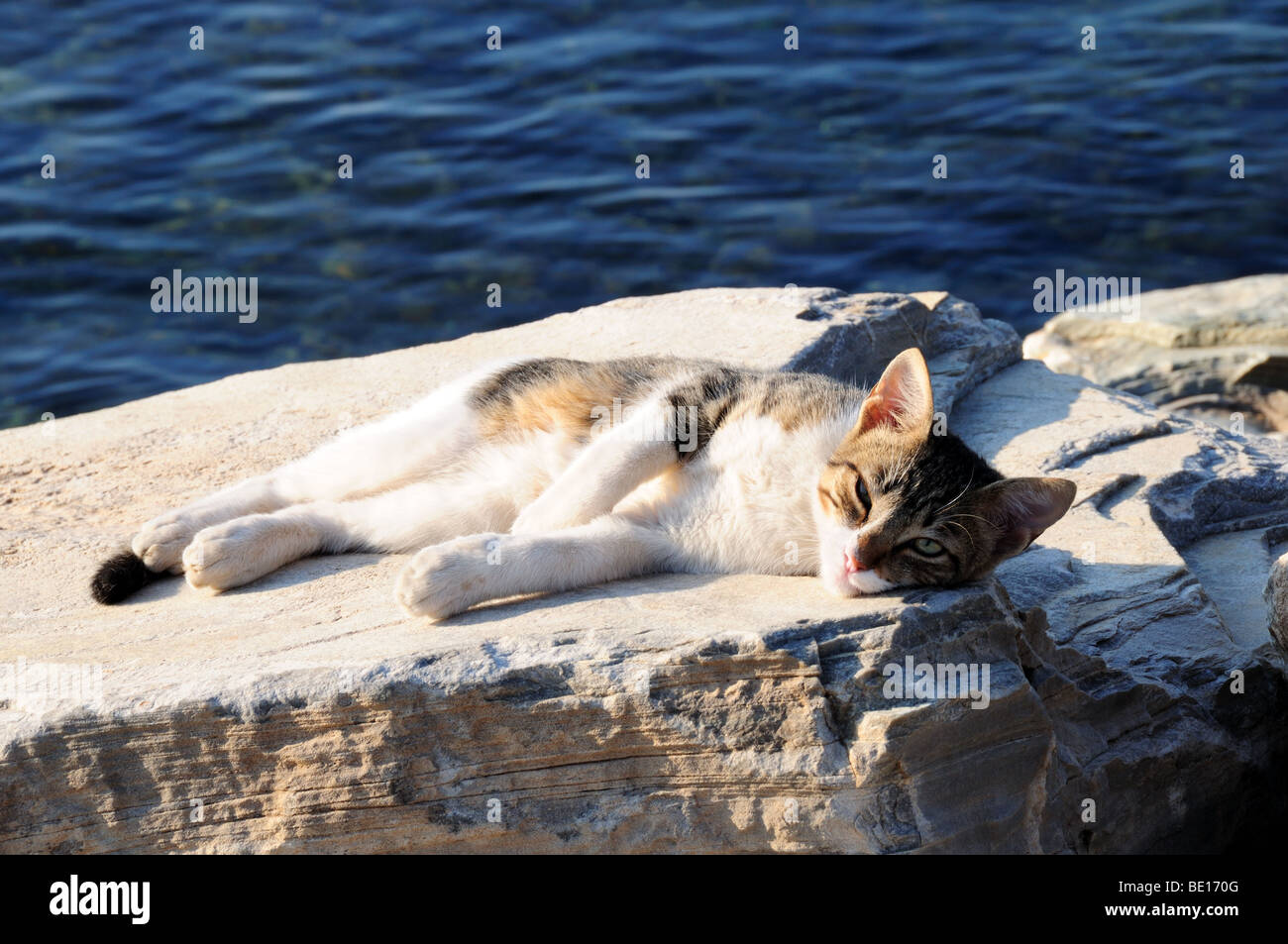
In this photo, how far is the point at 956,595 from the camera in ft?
12.6

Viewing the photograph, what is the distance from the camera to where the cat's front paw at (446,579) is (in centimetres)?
391

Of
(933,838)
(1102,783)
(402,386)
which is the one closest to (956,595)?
(933,838)

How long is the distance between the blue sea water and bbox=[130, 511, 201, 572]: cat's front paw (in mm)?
5186

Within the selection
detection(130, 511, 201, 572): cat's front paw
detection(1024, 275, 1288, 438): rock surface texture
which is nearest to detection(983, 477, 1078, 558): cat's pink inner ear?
detection(130, 511, 201, 572): cat's front paw

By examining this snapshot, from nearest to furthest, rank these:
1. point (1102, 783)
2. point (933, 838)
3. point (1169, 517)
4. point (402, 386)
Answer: point (933, 838) → point (1102, 783) → point (1169, 517) → point (402, 386)

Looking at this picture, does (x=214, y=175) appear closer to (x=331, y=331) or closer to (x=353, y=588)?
(x=331, y=331)

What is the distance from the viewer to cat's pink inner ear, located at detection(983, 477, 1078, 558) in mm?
3912

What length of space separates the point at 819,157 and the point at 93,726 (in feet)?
29.0

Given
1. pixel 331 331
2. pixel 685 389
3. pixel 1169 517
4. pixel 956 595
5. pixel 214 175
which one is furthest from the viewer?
pixel 214 175

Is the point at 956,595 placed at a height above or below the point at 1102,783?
above

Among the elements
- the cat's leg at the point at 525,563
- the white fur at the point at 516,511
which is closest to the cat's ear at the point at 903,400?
the white fur at the point at 516,511

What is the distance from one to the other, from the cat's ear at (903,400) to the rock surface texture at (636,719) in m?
0.53

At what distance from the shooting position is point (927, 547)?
3.91 m

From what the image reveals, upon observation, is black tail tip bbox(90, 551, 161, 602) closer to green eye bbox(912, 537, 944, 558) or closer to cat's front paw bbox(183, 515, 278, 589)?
cat's front paw bbox(183, 515, 278, 589)
